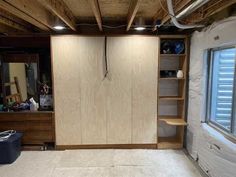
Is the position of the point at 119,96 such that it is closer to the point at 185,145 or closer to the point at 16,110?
the point at 185,145

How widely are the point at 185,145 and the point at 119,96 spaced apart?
1532mm

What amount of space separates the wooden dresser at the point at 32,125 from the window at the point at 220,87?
267cm

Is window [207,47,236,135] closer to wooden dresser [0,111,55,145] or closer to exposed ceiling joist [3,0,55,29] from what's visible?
exposed ceiling joist [3,0,55,29]

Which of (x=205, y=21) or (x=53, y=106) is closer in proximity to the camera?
(x=205, y=21)

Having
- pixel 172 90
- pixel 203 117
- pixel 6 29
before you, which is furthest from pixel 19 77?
pixel 203 117

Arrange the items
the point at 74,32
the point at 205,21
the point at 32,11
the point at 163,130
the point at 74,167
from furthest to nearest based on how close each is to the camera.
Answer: the point at 163,130
the point at 74,32
the point at 74,167
the point at 205,21
the point at 32,11

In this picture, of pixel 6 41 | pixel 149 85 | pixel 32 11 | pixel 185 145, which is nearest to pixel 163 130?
pixel 185 145

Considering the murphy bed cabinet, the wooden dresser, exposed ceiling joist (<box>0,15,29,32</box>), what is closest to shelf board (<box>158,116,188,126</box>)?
the murphy bed cabinet

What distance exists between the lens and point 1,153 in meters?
3.36

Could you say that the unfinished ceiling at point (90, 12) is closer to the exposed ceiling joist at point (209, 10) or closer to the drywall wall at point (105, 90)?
the exposed ceiling joist at point (209, 10)

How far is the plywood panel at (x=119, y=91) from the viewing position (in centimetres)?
373

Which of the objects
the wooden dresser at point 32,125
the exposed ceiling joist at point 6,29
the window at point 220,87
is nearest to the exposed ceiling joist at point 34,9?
the exposed ceiling joist at point 6,29

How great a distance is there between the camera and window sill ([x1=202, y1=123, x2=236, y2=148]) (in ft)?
7.99

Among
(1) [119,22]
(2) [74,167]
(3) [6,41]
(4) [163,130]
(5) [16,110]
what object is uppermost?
(1) [119,22]
